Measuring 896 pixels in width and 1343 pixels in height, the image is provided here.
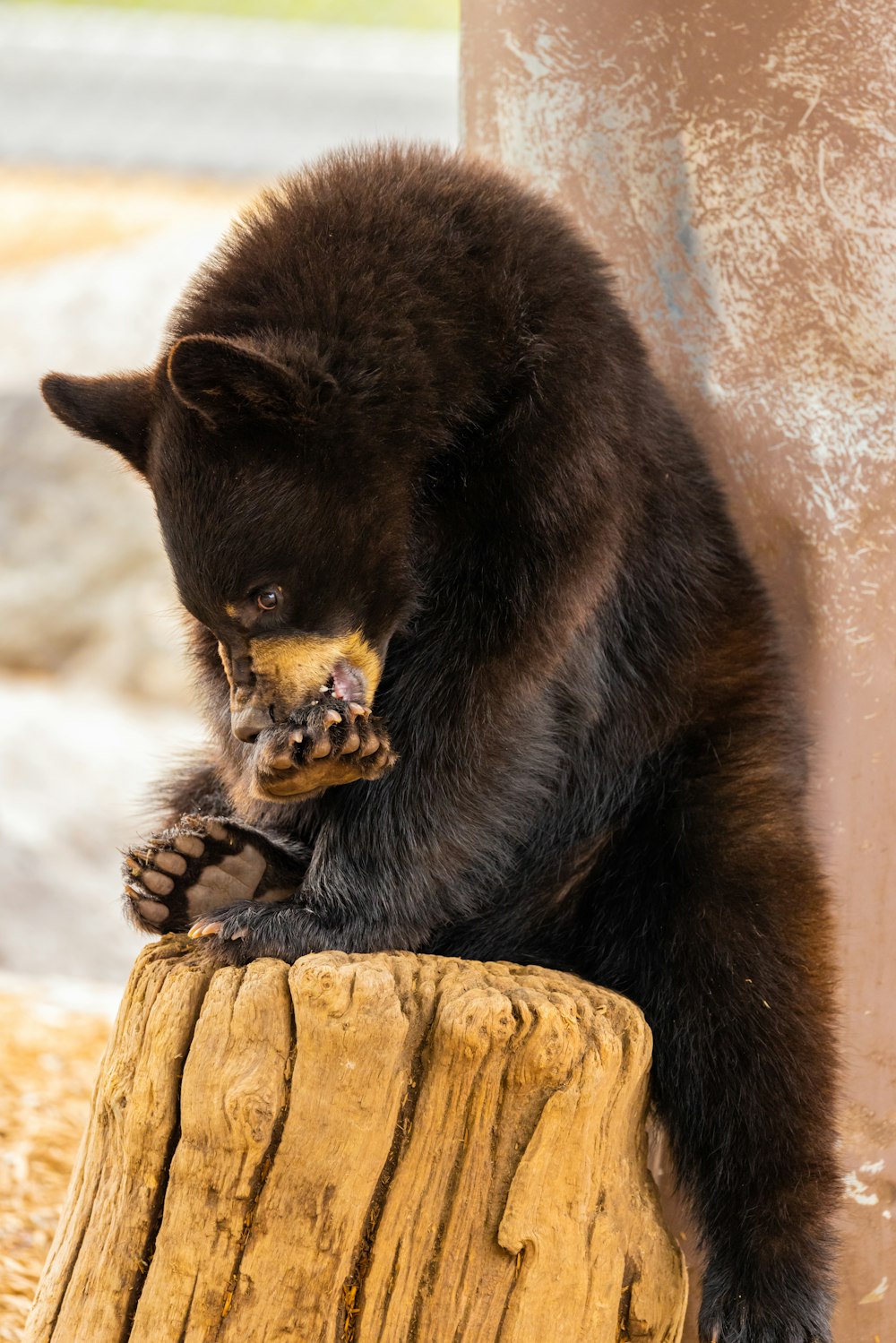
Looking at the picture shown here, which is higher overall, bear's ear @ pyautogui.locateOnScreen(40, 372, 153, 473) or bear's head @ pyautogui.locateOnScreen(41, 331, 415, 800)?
bear's ear @ pyautogui.locateOnScreen(40, 372, 153, 473)

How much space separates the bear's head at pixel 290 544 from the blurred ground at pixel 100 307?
10.3ft

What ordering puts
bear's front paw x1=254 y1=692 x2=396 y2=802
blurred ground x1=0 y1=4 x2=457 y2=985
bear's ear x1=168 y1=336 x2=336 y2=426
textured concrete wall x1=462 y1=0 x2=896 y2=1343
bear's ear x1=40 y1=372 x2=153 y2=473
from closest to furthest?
bear's ear x1=168 y1=336 x2=336 y2=426
bear's front paw x1=254 y1=692 x2=396 y2=802
bear's ear x1=40 y1=372 x2=153 y2=473
textured concrete wall x1=462 y1=0 x2=896 y2=1343
blurred ground x1=0 y1=4 x2=457 y2=985

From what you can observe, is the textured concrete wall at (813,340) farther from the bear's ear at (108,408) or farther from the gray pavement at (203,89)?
the gray pavement at (203,89)

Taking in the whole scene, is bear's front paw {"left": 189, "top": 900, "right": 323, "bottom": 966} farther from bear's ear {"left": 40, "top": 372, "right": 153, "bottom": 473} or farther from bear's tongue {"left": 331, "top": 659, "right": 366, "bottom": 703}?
bear's ear {"left": 40, "top": 372, "right": 153, "bottom": 473}


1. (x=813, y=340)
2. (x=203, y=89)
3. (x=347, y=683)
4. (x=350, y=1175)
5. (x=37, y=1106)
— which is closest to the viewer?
(x=350, y=1175)

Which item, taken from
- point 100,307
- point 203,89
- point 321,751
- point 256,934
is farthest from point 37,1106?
point 203,89

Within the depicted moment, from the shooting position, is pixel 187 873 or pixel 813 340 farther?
pixel 813 340

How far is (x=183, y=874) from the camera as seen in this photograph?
2.93 metres

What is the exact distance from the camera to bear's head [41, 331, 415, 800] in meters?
2.75

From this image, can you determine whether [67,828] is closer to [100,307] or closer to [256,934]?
[100,307]

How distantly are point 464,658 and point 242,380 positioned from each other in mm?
735

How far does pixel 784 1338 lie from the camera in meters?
2.79

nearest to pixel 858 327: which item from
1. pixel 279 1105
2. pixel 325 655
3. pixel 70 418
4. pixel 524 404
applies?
pixel 524 404

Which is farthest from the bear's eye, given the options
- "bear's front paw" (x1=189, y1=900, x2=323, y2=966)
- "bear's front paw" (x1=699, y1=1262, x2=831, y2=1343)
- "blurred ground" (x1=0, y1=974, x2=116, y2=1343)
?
"blurred ground" (x1=0, y1=974, x2=116, y2=1343)
